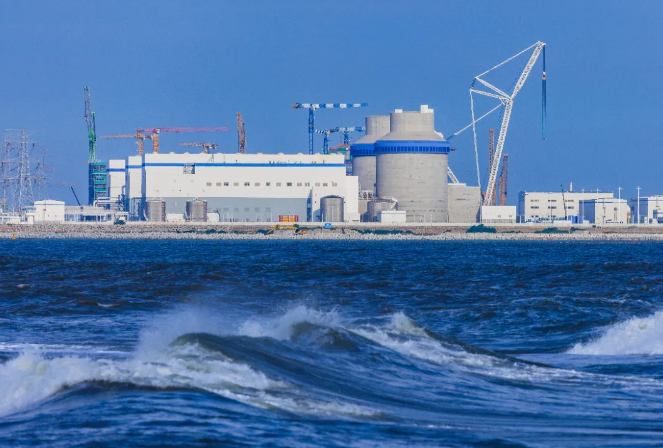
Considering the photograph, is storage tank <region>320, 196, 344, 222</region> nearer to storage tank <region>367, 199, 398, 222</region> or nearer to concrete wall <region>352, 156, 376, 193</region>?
storage tank <region>367, 199, 398, 222</region>

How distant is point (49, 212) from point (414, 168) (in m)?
54.9

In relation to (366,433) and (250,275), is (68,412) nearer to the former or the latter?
(366,433)

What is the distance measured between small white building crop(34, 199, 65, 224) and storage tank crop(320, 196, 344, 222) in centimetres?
4128

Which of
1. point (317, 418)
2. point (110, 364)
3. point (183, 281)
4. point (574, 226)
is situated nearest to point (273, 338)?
point (110, 364)

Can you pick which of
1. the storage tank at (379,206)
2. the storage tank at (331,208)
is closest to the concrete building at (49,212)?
the storage tank at (331,208)

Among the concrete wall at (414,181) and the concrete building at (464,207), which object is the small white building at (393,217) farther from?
the concrete building at (464,207)

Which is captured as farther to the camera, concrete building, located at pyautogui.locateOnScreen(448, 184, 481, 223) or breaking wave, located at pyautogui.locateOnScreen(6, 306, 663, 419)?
concrete building, located at pyautogui.locateOnScreen(448, 184, 481, 223)

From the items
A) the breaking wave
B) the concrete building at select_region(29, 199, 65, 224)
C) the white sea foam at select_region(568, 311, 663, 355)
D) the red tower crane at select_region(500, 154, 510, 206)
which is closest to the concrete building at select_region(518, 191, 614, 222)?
the red tower crane at select_region(500, 154, 510, 206)

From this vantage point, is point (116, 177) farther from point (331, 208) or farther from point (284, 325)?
point (284, 325)

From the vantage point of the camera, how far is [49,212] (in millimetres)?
150000

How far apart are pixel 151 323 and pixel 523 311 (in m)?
9.56

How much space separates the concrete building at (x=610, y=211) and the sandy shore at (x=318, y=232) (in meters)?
11.7

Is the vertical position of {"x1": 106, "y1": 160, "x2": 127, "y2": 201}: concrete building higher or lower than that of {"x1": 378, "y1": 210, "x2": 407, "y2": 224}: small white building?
higher

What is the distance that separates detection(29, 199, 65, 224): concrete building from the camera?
490ft
